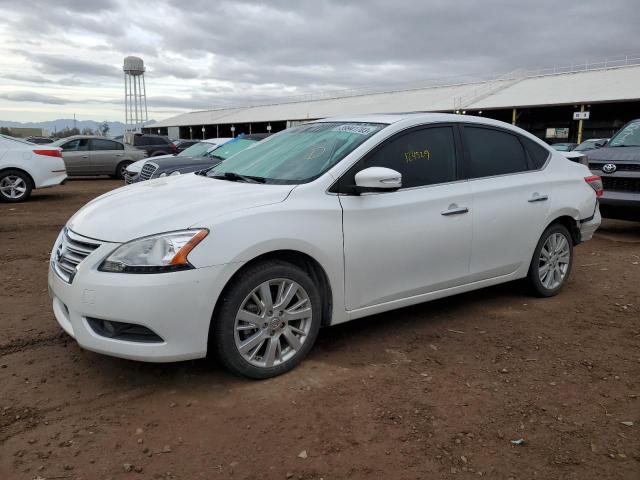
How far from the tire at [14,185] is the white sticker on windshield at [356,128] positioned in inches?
387

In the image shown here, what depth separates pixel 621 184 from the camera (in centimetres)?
800

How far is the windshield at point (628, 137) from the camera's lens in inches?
336

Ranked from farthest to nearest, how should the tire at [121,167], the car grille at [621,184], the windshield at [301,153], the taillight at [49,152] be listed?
the tire at [121,167] → the taillight at [49,152] → the car grille at [621,184] → the windshield at [301,153]

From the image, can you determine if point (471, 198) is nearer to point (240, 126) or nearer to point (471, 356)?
point (471, 356)

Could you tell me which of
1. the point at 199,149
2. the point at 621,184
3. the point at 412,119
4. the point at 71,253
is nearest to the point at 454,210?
the point at 412,119

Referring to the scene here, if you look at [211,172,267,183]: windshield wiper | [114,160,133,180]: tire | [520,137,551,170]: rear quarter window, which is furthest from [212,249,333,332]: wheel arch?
[114,160,133,180]: tire

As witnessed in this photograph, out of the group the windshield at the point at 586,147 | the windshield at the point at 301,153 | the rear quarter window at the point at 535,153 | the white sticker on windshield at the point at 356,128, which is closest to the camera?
the windshield at the point at 301,153

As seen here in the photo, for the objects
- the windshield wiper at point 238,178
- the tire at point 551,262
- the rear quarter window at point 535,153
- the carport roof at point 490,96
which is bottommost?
the tire at point 551,262

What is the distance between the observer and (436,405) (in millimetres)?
3221

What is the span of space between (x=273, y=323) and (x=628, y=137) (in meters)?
7.67

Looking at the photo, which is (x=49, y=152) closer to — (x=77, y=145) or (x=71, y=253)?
(x=77, y=145)

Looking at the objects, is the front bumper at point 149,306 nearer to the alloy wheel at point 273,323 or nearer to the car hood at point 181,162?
the alloy wheel at point 273,323

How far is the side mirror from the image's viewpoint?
3598 mm

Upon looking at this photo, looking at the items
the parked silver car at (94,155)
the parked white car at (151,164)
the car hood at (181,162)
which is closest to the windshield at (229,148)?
the parked white car at (151,164)
